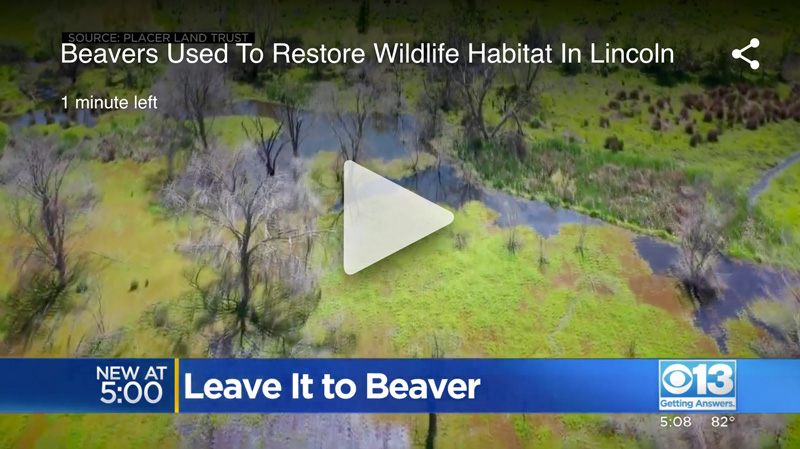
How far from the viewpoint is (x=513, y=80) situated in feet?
8.77

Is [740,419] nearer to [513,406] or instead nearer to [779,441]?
[779,441]

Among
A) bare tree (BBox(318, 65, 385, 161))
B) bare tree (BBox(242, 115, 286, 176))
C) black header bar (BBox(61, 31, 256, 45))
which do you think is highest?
black header bar (BBox(61, 31, 256, 45))

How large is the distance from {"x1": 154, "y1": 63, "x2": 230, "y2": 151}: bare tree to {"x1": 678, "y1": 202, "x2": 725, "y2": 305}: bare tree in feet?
6.33

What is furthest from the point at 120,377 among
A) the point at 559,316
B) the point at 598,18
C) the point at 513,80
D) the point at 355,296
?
the point at 598,18

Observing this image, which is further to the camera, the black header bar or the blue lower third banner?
the black header bar

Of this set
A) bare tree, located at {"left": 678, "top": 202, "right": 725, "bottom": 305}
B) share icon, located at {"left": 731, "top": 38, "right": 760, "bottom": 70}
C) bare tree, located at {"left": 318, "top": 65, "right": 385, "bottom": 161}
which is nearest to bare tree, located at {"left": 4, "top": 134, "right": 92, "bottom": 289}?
bare tree, located at {"left": 318, "top": 65, "right": 385, "bottom": 161}

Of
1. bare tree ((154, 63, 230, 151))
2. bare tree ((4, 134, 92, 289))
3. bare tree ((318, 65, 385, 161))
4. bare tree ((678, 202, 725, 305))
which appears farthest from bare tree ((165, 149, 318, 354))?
bare tree ((678, 202, 725, 305))

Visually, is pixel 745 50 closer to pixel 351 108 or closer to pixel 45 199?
pixel 351 108

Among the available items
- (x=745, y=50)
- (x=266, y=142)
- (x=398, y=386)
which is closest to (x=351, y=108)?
(x=266, y=142)

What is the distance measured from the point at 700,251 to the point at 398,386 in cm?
131

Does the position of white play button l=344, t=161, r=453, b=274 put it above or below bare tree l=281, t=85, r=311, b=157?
below

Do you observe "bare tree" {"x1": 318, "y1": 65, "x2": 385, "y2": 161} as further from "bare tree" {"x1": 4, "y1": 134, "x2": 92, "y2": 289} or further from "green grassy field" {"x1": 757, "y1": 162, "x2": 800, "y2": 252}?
"green grassy field" {"x1": 757, "y1": 162, "x2": 800, "y2": 252}

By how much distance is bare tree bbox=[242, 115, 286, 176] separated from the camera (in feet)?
8.68

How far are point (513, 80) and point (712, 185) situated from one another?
0.90 m
